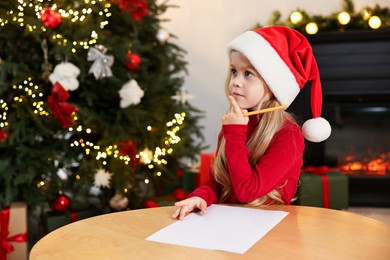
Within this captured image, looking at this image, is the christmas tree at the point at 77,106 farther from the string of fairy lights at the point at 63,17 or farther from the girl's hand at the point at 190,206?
the girl's hand at the point at 190,206

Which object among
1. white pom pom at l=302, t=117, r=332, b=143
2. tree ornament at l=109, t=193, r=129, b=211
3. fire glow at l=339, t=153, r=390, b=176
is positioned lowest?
tree ornament at l=109, t=193, r=129, b=211

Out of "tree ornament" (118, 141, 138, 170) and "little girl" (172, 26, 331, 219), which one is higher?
"little girl" (172, 26, 331, 219)

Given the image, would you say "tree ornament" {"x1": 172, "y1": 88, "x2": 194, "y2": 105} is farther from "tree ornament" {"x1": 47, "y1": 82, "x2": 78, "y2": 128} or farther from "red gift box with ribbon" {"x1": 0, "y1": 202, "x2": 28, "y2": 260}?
"red gift box with ribbon" {"x1": 0, "y1": 202, "x2": 28, "y2": 260}

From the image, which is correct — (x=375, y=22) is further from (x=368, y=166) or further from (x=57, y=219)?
(x=57, y=219)

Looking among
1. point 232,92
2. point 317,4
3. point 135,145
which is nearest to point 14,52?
point 135,145

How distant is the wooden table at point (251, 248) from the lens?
777 mm

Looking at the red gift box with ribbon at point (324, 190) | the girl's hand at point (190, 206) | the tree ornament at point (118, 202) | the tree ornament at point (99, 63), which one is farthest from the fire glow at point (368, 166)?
the girl's hand at point (190, 206)

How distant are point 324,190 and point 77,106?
4.82 ft

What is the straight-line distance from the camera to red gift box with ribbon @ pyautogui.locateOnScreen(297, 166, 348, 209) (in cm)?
274

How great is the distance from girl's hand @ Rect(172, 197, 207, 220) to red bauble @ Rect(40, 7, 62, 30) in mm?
1356

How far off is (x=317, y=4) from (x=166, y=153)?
5.07ft

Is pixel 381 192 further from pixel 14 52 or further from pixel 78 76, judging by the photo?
pixel 14 52

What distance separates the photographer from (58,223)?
231 centimetres

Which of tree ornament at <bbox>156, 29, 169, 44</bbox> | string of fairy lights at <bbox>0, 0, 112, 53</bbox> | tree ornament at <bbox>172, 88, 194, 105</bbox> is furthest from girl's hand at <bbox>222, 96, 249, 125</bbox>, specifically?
tree ornament at <bbox>156, 29, 169, 44</bbox>
